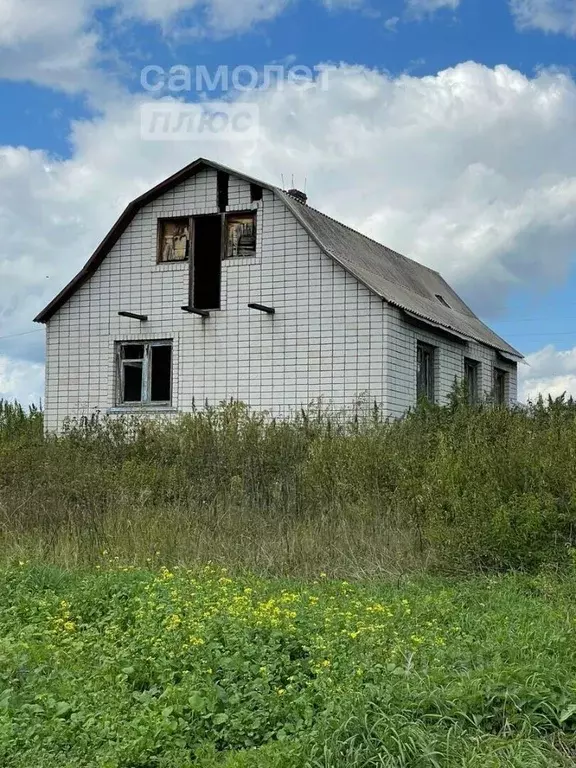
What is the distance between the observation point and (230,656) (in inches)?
245

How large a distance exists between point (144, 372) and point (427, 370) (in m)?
6.34

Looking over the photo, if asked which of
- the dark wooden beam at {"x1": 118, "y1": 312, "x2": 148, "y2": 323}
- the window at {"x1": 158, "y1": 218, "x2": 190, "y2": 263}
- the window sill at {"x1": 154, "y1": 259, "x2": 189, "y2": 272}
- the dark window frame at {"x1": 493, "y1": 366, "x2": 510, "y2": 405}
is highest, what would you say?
the window at {"x1": 158, "y1": 218, "x2": 190, "y2": 263}

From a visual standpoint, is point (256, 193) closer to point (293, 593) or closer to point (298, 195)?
point (298, 195)

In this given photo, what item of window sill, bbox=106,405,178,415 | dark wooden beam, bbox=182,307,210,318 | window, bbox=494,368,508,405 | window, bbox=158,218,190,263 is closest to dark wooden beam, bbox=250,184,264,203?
window, bbox=158,218,190,263

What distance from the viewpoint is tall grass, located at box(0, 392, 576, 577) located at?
1023 centimetres

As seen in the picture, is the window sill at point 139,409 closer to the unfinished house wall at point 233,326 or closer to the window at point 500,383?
the unfinished house wall at point 233,326

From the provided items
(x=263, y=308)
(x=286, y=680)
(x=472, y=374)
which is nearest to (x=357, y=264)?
(x=263, y=308)

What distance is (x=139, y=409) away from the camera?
786 inches

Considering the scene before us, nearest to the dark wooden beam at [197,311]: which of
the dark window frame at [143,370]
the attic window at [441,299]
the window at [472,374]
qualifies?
the dark window frame at [143,370]

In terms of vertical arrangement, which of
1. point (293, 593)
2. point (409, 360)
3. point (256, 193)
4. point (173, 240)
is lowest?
point (293, 593)

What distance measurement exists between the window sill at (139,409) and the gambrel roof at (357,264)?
9.66 ft

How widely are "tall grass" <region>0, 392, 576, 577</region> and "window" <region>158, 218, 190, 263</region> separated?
461 cm

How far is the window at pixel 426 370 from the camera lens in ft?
65.6

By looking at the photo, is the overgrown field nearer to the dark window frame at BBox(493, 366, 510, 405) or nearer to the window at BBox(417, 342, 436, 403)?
the window at BBox(417, 342, 436, 403)
